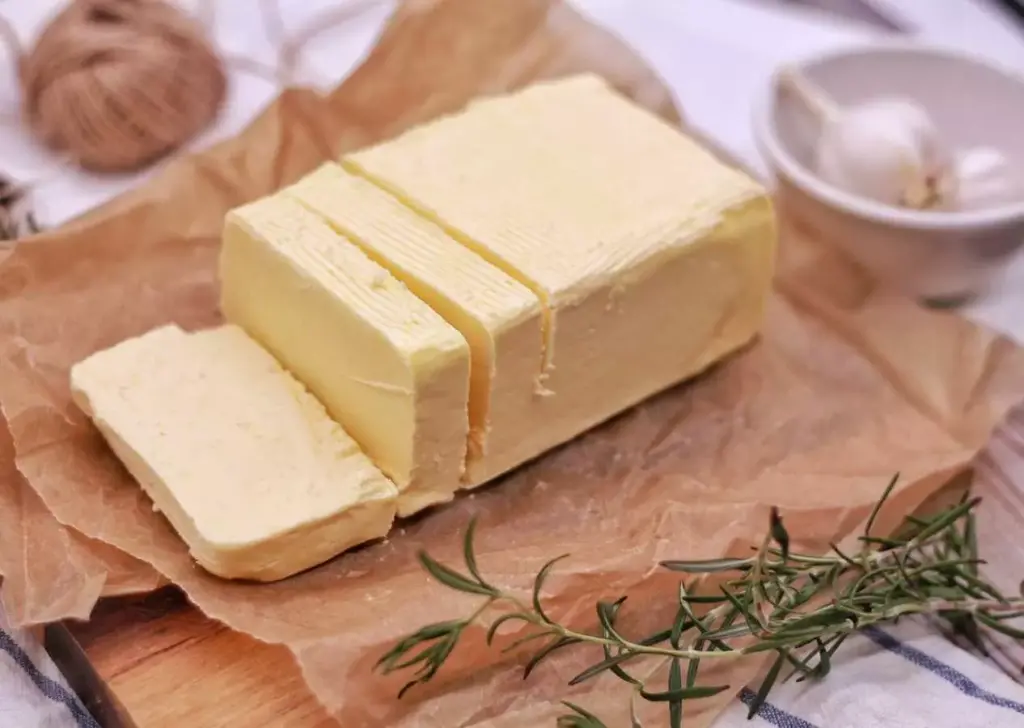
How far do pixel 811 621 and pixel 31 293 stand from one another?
117cm

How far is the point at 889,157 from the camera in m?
1.72

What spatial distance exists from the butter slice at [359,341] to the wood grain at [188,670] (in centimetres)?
26

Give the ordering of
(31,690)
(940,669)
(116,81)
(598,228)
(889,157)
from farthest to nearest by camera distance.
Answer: (116,81)
(889,157)
(598,228)
(940,669)
(31,690)

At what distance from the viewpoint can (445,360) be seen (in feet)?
4.30

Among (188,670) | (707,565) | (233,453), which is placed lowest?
(188,670)

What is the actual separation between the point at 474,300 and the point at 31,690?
0.65m

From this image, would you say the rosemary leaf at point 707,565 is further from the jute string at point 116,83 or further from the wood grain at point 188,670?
the jute string at point 116,83

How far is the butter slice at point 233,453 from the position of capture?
129 cm

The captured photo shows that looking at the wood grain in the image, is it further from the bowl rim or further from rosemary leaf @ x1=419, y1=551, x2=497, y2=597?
the bowl rim

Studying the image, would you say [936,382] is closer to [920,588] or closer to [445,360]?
[920,588]

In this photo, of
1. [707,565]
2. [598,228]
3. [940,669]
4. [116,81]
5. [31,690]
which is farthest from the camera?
[116,81]

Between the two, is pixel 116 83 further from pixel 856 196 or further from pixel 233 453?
pixel 856 196

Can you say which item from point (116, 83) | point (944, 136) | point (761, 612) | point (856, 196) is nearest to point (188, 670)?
point (761, 612)

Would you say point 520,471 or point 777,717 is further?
point 520,471
